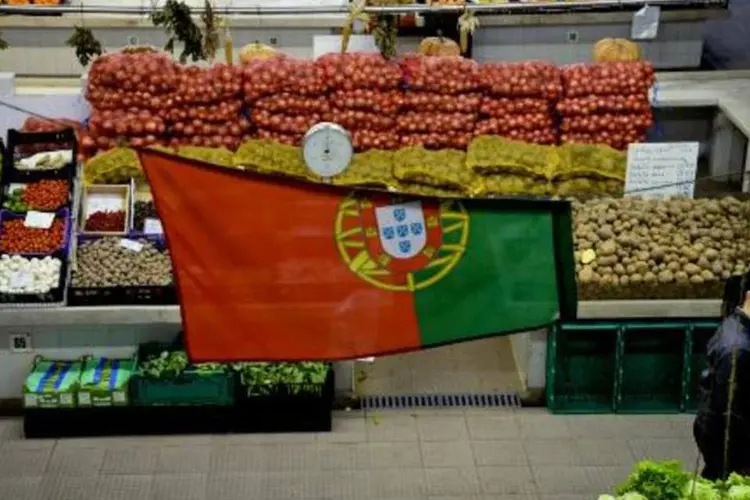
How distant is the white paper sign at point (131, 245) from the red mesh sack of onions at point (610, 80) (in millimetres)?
3347

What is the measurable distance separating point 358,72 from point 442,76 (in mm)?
625

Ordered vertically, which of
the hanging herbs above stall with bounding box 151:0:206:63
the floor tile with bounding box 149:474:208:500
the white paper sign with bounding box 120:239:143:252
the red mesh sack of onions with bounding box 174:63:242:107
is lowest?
the floor tile with bounding box 149:474:208:500

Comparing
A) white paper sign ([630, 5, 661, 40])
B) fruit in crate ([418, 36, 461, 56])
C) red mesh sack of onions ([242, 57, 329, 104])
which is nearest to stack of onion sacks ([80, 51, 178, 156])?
red mesh sack of onions ([242, 57, 329, 104])

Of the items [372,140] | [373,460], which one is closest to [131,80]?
[372,140]

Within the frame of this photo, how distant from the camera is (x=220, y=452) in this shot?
7730 mm

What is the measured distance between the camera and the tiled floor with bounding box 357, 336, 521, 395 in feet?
27.7

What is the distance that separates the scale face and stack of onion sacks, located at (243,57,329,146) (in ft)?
3.57

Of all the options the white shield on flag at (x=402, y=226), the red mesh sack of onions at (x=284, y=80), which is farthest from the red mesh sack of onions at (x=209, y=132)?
the white shield on flag at (x=402, y=226)

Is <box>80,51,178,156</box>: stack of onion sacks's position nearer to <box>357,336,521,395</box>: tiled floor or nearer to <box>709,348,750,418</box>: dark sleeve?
<box>357,336,521,395</box>: tiled floor

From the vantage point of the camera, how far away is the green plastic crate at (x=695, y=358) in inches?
316

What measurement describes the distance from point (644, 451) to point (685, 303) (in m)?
0.98

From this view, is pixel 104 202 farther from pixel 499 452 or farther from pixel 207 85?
pixel 499 452

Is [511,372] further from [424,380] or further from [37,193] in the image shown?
[37,193]

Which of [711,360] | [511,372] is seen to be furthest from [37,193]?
[711,360]
